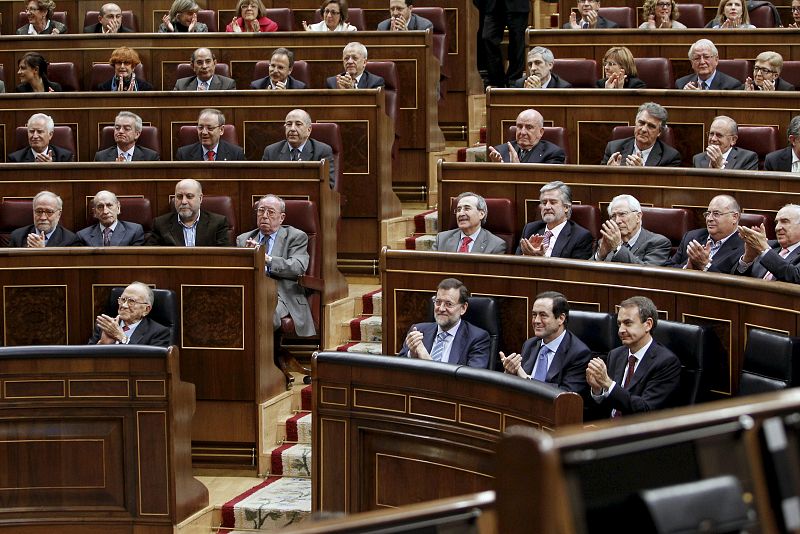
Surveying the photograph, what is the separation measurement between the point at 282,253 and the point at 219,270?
23 cm

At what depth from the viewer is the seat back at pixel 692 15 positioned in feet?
12.1

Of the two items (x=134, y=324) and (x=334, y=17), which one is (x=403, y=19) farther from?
(x=134, y=324)

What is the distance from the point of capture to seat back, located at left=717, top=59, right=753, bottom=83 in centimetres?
313

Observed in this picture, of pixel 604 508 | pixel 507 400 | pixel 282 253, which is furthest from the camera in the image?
pixel 282 253

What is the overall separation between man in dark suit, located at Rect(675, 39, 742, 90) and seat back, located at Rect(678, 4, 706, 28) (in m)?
0.67

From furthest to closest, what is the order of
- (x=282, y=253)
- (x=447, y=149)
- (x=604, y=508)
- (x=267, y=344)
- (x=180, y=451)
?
(x=447, y=149), (x=282, y=253), (x=267, y=344), (x=180, y=451), (x=604, y=508)

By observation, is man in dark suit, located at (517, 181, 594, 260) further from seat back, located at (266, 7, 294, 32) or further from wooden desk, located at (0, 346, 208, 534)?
seat back, located at (266, 7, 294, 32)

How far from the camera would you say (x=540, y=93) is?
3023mm

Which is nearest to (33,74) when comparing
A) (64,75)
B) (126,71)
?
(64,75)

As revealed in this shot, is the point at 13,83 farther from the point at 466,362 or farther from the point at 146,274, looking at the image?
the point at 466,362

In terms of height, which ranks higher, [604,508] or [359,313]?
[604,508]

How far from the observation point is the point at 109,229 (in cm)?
270

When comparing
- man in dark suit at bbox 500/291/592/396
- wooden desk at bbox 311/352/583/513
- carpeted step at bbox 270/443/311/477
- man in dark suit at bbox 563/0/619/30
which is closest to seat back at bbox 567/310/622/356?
man in dark suit at bbox 500/291/592/396

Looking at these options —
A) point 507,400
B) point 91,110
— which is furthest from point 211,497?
point 91,110
